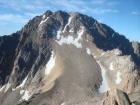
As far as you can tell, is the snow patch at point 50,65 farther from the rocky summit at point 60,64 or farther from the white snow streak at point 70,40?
the white snow streak at point 70,40

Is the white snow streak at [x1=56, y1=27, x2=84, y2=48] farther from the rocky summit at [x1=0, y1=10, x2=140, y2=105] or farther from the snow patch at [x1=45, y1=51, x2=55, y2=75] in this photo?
the snow patch at [x1=45, y1=51, x2=55, y2=75]

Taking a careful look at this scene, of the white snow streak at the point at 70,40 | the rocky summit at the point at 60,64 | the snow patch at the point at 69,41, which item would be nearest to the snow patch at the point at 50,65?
the rocky summit at the point at 60,64

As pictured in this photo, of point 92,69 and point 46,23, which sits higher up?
point 46,23

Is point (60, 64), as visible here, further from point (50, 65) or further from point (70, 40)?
point (70, 40)

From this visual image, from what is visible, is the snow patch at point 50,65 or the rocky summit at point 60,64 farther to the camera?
the snow patch at point 50,65

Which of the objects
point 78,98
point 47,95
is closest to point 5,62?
point 47,95

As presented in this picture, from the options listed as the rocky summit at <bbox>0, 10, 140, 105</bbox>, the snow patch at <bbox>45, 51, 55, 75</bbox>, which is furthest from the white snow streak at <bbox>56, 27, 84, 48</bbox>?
the snow patch at <bbox>45, 51, 55, 75</bbox>

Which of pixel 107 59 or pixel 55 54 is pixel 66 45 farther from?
pixel 107 59

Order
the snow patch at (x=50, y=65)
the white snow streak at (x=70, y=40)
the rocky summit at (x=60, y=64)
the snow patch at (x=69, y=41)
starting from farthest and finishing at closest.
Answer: the snow patch at (x=69, y=41) → the white snow streak at (x=70, y=40) → the snow patch at (x=50, y=65) → the rocky summit at (x=60, y=64)
